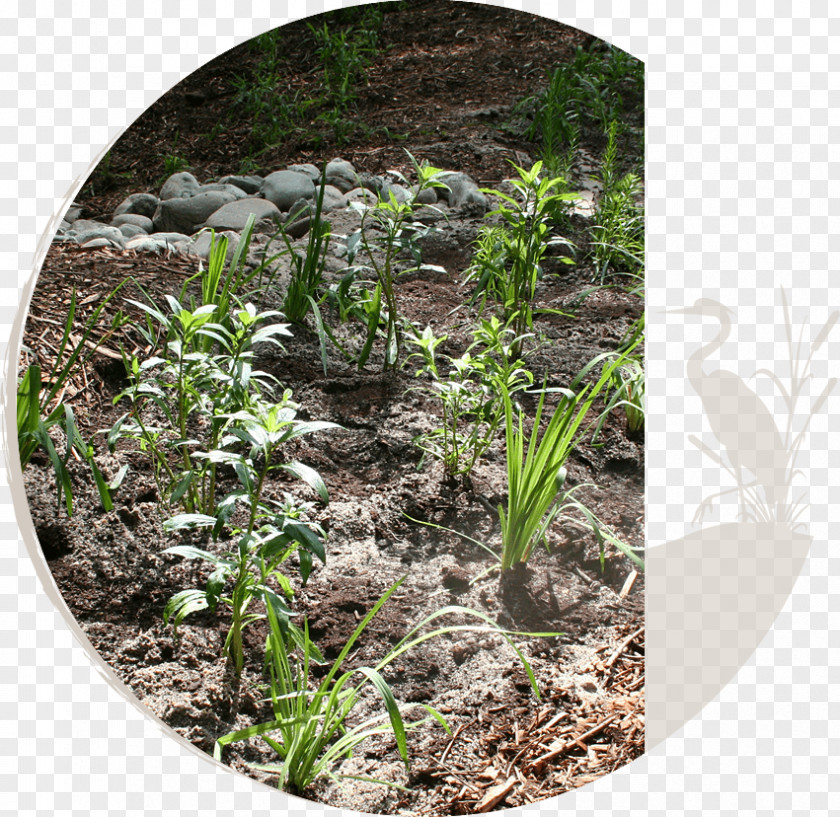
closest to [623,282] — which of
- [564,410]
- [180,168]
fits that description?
[564,410]

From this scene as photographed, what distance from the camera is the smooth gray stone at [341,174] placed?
1822 millimetres

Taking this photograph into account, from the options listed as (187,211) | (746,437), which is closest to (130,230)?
(187,211)

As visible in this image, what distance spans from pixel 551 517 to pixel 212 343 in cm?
79

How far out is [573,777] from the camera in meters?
1.26

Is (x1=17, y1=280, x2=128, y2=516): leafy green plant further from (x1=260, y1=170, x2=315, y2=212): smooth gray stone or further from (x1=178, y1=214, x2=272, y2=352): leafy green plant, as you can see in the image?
(x1=260, y1=170, x2=315, y2=212): smooth gray stone

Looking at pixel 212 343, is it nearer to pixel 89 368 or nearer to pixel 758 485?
pixel 89 368

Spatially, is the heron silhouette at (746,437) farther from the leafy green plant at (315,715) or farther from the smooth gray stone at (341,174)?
the smooth gray stone at (341,174)

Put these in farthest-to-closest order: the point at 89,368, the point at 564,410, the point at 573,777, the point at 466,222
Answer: the point at 466,222 → the point at 89,368 → the point at 564,410 → the point at 573,777

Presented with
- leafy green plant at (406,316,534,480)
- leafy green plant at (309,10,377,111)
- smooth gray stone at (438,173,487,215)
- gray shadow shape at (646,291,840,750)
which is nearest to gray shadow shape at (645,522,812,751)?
gray shadow shape at (646,291,840,750)

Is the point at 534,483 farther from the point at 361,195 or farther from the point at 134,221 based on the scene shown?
the point at 134,221

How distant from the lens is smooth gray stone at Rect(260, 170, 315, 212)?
1.82 m

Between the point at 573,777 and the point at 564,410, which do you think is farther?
the point at 564,410

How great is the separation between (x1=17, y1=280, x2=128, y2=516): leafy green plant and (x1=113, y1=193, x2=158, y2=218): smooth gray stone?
0.17m

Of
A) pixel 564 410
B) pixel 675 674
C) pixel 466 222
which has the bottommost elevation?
pixel 675 674
